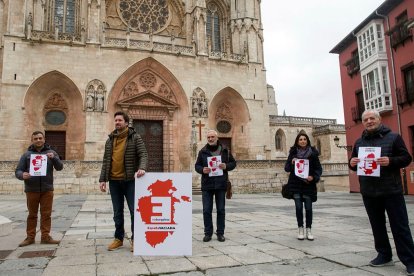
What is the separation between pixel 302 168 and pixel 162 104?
64.9 feet

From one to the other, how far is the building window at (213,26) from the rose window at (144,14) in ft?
11.7

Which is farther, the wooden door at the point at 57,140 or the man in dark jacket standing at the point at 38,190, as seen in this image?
the wooden door at the point at 57,140

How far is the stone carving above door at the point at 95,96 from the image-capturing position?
72.3 ft

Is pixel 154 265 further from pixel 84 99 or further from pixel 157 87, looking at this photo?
pixel 157 87

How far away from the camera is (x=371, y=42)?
1844cm

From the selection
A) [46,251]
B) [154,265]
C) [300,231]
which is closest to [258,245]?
[300,231]

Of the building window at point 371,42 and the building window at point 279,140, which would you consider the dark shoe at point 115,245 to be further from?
the building window at point 279,140

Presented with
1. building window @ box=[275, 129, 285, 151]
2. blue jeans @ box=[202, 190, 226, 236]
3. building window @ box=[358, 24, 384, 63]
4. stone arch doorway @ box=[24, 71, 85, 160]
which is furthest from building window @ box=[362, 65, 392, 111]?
stone arch doorway @ box=[24, 71, 85, 160]

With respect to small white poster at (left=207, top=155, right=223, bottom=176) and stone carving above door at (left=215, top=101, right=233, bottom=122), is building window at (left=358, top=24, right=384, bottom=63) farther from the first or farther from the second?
small white poster at (left=207, top=155, right=223, bottom=176)

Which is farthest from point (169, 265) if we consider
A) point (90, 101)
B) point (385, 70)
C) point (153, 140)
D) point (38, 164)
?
point (153, 140)

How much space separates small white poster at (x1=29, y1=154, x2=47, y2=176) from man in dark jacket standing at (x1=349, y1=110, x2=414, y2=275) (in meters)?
4.68

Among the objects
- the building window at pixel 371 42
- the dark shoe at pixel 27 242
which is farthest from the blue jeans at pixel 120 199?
the building window at pixel 371 42

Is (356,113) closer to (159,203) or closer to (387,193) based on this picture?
(387,193)

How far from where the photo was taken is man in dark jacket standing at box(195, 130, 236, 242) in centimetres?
556
